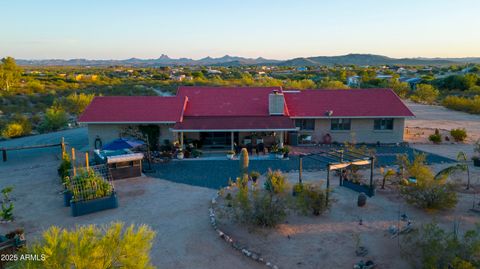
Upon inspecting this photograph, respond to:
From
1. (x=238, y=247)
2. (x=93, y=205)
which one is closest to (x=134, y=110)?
(x=93, y=205)

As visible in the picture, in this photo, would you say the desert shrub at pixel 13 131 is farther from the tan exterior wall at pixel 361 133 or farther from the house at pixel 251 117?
the tan exterior wall at pixel 361 133

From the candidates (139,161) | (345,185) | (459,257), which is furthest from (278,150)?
(459,257)

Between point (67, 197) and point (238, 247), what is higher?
point (67, 197)

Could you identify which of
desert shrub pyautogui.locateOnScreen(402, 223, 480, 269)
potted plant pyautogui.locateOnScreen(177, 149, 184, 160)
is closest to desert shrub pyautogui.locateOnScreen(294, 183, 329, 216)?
desert shrub pyautogui.locateOnScreen(402, 223, 480, 269)

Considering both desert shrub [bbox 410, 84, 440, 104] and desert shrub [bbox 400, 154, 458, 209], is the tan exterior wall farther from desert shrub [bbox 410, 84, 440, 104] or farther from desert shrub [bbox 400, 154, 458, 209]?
desert shrub [bbox 410, 84, 440, 104]

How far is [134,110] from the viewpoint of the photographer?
25.1 m

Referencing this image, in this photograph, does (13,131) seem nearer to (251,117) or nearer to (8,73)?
(251,117)

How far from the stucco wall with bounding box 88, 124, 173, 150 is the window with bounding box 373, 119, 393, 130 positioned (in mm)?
14418

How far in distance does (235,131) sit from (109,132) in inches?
333

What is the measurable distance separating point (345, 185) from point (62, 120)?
27.1 metres

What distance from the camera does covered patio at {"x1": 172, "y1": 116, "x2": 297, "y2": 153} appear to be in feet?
76.3

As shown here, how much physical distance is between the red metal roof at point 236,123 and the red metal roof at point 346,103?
2.05m

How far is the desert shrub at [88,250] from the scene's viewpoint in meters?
6.01

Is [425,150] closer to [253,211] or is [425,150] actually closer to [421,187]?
[421,187]
